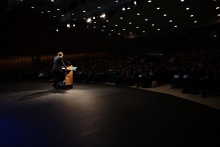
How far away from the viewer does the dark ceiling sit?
44.0ft

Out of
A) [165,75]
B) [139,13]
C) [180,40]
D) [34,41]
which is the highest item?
[139,13]

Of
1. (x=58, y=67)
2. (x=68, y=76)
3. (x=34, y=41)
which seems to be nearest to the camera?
(x=58, y=67)

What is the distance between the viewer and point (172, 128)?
2.83 meters

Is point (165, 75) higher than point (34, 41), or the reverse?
point (34, 41)

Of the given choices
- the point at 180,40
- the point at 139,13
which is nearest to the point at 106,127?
the point at 139,13

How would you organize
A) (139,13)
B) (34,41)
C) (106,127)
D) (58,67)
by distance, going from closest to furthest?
(106,127), (58,67), (139,13), (34,41)

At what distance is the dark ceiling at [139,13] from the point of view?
1342 cm

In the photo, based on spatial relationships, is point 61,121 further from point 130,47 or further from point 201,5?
point 130,47

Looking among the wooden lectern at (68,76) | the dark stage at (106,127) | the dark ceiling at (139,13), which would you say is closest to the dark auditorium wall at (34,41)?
the dark ceiling at (139,13)

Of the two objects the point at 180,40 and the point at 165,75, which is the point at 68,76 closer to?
the point at 165,75

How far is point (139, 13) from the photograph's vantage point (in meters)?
16.2

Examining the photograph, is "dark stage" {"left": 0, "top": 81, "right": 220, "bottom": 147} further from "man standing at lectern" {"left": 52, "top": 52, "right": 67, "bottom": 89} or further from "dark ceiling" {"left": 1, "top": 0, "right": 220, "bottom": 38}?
"dark ceiling" {"left": 1, "top": 0, "right": 220, "bottom": 38}

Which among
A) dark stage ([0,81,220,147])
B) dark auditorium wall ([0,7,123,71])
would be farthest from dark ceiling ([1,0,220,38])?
dark stage ([0,81,220,147])

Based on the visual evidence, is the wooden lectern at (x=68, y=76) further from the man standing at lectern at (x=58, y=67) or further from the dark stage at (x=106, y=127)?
the dark stage at (x=106, y=127)
